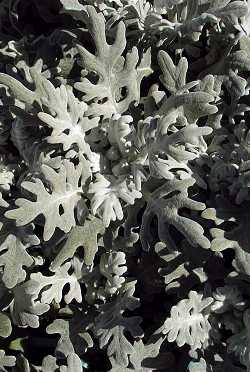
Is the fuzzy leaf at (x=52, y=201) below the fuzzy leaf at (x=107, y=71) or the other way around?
below

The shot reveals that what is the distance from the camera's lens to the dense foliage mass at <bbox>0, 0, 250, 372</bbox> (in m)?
2.02

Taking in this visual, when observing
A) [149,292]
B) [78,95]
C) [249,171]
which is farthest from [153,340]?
[78,95]

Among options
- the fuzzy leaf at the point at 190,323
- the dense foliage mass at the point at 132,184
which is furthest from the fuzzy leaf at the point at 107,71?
the fuzzy leaf at the point at 190,323

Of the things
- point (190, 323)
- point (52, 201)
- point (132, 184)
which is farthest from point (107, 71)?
point (190, 323)

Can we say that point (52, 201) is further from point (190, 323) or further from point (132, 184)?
point (190, 323)

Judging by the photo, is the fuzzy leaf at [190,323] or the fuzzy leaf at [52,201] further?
the fuzzy leaf at [190,323]

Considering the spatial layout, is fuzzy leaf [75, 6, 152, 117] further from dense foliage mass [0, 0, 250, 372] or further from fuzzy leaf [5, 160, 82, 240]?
fuzzy leaf [5, 160, 82, 240]

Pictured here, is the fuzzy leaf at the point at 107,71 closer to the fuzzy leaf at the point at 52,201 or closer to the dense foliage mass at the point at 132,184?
the dense foliage mass at the point at 132,184

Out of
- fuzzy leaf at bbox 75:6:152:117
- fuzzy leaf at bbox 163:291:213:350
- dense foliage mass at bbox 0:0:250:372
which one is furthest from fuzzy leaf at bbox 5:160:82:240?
fuzzy leaf at bbox 163:291:213:350

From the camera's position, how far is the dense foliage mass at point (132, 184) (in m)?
2.02

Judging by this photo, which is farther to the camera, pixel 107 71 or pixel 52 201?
pixel 107 71

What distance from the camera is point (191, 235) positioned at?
1.92m

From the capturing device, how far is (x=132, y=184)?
2.09 metres

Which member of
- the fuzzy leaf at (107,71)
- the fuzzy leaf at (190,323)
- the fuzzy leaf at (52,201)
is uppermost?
the fuzzy leaf at (107,71)
